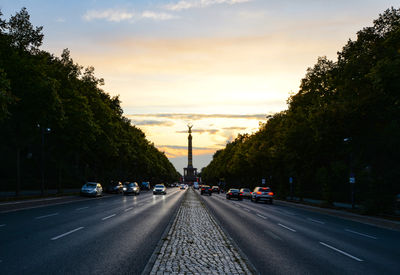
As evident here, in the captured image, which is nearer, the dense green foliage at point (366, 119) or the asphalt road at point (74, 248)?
the asphalt road at point (74, 248)

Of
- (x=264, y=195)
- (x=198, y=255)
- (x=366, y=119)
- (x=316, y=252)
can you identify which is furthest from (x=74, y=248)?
(x=264, y=195)

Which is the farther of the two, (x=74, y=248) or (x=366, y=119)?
(x=366, y=119)

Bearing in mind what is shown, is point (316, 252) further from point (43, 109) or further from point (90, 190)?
point (90, 190)

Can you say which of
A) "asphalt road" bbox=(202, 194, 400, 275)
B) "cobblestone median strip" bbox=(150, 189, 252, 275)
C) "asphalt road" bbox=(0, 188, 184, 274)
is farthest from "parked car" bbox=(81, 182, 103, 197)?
"cobblestone median strip" bbox=(150, 189, 252, 275)

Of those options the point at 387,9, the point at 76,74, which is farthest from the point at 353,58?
the point at 76,74

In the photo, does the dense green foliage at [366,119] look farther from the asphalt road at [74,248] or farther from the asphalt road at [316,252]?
the asphalt road at [74,248]

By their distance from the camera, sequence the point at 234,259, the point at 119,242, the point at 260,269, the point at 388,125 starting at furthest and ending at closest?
the point at 388,125, the point at 119,242, the point at 234,259, the point at 260,269

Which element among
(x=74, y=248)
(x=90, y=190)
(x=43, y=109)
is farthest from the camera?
(x=90, y=190)

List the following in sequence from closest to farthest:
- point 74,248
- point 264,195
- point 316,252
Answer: point 74,248 < point 316,252 < point 264,195

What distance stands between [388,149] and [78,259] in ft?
82.3

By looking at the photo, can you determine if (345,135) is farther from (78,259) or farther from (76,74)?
(76,74)

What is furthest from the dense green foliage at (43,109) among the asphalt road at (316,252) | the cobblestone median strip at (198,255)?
the asphalt road at (316,252)

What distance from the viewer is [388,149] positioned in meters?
28.1

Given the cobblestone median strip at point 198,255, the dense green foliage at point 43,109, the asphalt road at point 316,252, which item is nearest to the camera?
the cobblestone median strip at point 198,255
